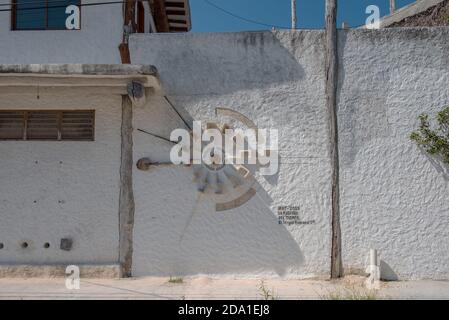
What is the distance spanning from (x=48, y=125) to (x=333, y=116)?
443cm

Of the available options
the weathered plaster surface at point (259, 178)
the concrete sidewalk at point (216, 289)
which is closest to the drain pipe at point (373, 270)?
the concrete sidewalk at point (216, 289)

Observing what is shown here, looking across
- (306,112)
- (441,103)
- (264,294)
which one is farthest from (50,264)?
(441,103)

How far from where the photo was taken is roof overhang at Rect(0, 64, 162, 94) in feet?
23.9

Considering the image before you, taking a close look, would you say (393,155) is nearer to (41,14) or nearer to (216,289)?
(216,289)

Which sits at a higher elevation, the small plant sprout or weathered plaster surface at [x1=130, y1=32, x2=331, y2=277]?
weathered plaster surface at [x1=130, y1=32, x2=331, y2=277]

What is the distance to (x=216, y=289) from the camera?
717 centimetres

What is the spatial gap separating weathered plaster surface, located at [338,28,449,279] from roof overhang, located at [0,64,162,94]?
303 centimetres

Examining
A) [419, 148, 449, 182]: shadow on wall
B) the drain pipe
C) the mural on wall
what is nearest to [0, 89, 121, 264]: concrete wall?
the mural on wall

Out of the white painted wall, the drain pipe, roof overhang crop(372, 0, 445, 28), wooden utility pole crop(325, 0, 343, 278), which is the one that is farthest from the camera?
roof overhang crop(372, 0, 445, 28)

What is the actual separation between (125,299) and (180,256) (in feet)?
4.69

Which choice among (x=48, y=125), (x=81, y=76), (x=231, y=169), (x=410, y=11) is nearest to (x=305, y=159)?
(x=231, y=169)

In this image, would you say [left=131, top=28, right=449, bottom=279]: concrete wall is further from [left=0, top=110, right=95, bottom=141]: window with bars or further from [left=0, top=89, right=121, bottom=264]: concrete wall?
[left=0, top=110, right=95, bottom=141]: window with bars

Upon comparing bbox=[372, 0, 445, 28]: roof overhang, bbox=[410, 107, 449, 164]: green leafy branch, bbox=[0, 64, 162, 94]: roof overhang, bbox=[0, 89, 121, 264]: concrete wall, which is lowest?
bbox=[0, 89, 121, 264]: concrete wall

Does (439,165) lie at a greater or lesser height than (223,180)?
greater
